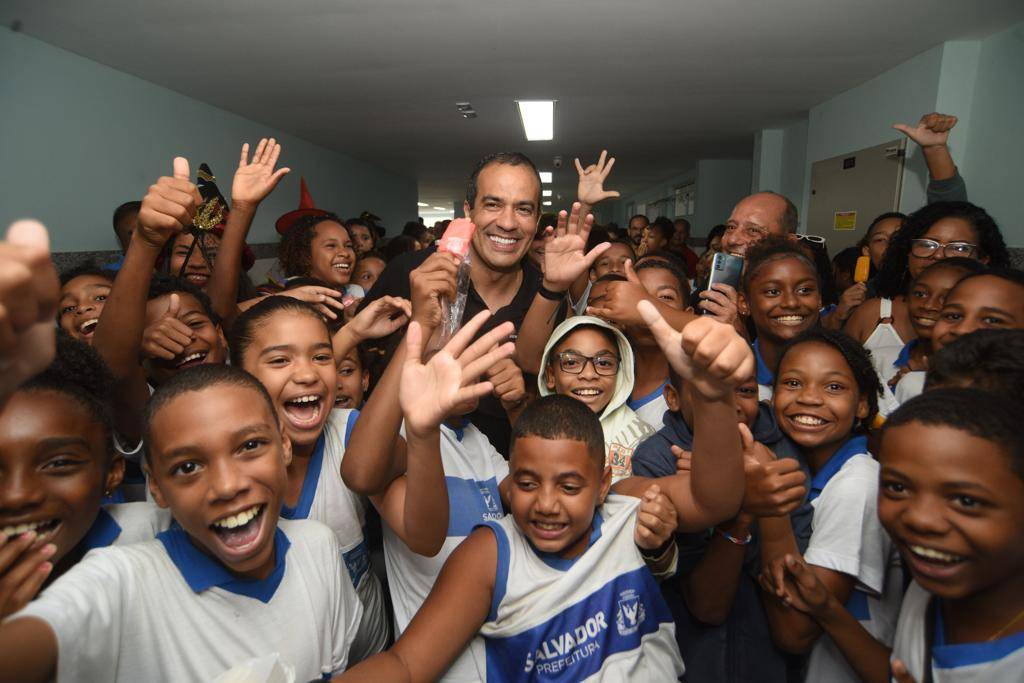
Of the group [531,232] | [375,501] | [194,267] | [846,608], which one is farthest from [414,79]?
[846,608]

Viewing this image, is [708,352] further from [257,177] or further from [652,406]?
[257,177]

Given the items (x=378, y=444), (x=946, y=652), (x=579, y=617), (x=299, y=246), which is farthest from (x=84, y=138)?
(x=946, y=652)

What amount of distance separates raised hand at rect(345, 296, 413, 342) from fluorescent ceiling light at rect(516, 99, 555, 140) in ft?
16.4

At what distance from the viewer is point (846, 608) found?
4.44ft

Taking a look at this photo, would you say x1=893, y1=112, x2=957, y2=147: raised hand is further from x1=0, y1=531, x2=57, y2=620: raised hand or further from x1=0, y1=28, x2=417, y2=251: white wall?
x1=0, y1=28, x2=417, y2=251: white wall

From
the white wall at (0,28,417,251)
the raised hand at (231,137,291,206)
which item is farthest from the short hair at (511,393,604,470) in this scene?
the white wall at (0,28,417,251)

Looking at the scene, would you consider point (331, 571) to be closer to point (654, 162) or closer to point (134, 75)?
point (134, 75)

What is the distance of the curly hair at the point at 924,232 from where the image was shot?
2.48 metres

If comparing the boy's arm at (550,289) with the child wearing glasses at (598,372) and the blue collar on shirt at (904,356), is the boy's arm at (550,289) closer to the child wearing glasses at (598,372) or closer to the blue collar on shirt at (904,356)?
the child wearing glasses at (598,372)

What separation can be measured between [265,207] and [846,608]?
792 cm

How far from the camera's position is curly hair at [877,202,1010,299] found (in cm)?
248

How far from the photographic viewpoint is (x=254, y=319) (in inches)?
64.1

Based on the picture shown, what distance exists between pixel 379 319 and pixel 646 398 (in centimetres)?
100

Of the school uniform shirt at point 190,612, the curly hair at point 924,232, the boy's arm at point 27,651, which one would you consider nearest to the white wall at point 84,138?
the school uniform shirt at point 190,612
